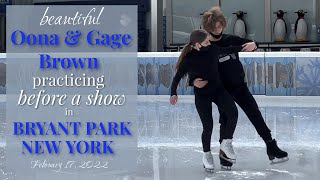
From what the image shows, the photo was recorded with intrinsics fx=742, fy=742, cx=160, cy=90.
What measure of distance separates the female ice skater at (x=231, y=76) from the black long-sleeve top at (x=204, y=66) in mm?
51

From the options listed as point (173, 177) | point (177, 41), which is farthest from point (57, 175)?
point (177, 41)

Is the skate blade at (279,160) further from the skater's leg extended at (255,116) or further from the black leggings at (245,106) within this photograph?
the black leggings at (245,106)

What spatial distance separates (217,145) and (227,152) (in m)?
1.90

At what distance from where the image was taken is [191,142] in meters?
8.39

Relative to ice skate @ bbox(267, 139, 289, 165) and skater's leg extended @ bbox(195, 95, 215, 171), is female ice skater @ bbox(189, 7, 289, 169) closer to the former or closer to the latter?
ice skate @ bbox(267, 139, 289, 165)

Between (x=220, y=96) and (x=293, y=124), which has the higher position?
(x=220, y=96)

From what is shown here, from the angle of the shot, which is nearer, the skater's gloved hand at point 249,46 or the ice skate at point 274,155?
the skater's gloved hand at point 249,46

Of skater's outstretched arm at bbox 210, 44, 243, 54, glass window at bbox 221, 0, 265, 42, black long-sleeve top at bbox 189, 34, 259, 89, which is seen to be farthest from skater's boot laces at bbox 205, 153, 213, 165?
glass window at bbox 221, 0, 265, 42

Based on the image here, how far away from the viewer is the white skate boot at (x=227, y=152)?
620cm

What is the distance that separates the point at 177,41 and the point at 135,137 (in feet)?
44.9

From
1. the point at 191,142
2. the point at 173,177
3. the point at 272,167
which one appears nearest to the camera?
the point at 173,177

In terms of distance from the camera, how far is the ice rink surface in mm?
6016

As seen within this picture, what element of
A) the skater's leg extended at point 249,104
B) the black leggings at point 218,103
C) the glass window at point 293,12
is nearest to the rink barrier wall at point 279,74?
the glass window at point 293,12

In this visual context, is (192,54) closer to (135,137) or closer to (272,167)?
(272,167)
